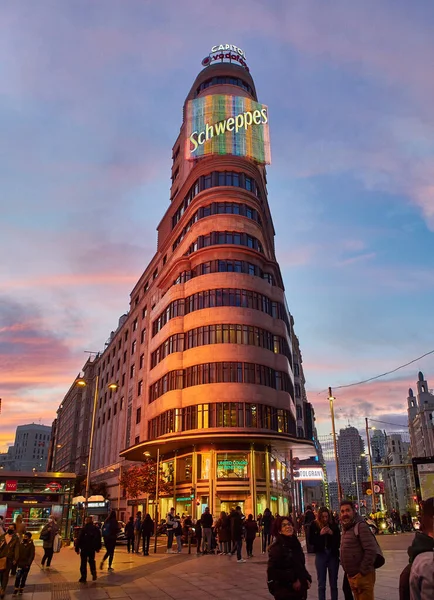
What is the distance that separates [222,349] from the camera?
40594 millimetres

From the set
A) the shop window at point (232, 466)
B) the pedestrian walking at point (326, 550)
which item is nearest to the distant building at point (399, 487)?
the shop window at point (232, 466)

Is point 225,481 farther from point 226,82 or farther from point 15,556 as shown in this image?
point 226,82

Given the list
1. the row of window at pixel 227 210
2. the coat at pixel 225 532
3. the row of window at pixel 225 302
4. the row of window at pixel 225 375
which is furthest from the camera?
the row of window at pixel 227 210

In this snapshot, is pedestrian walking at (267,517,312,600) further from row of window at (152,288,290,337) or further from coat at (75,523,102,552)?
row of window at (152,288,290,337)

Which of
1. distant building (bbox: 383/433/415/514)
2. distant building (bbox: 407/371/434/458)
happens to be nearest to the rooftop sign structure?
distant building (bbox: 407/371/434/458)

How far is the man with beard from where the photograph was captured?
6.95 meters

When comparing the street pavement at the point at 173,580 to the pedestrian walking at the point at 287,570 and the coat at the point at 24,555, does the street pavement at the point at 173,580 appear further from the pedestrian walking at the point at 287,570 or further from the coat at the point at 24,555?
the pedestrian walking at the point at 287,570

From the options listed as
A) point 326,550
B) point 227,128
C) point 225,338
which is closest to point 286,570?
point 326,550

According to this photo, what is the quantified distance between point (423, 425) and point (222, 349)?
137626 mm

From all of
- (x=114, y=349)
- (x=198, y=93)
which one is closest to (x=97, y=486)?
(x=114, y=349)

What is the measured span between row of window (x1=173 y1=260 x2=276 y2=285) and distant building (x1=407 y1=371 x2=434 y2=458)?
120073mm

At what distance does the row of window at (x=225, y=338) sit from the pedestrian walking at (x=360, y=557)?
33.8 m

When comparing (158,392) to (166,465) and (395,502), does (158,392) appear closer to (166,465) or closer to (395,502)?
(166,465)

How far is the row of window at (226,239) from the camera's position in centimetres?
4488
